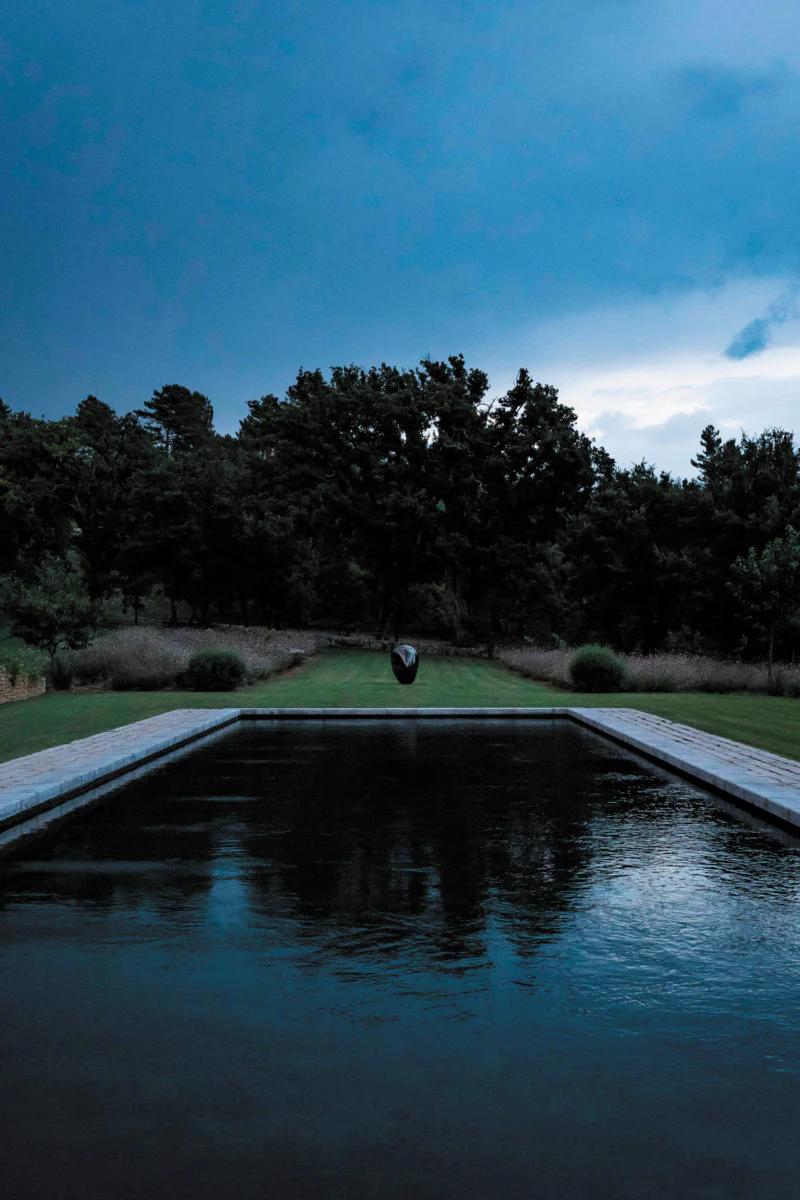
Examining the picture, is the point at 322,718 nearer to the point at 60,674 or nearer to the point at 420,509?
the point at 60,674

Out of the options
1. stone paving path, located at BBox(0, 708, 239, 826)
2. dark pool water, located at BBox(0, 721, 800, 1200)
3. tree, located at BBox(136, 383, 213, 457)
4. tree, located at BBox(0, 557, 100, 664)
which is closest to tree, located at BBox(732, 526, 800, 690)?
stone paving path, located at BBox(0, 708, 239, 826)

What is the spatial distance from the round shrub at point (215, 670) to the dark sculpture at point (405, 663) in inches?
181

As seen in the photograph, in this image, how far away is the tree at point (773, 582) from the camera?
2756cm

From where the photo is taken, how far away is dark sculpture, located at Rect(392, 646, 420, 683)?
1123 inches

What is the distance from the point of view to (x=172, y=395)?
96812 mm

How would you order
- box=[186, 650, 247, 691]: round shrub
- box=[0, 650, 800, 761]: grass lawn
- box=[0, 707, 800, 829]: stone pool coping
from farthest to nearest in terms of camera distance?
box=[186, 650, 247, 691]: round shrub → box=[0, 650, 800, 761]: grass lawn → box=[0, 707, 800, 829]: stone pool coping

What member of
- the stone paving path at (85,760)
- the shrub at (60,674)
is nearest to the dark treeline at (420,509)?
the shrub at (60,674)

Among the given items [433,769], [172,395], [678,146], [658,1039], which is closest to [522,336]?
[678,146]

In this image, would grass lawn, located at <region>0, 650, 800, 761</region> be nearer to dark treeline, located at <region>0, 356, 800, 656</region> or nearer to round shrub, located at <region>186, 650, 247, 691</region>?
round shrub, located at <region>186, 650, 247, 691</region>

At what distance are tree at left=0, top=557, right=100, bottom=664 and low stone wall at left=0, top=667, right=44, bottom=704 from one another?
5.32 metres

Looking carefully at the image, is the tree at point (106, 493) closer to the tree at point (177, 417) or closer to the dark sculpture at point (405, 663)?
the dark sculpture at point (405, 663)

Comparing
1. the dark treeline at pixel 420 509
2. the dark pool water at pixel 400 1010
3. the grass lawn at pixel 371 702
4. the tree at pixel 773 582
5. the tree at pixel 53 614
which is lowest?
the dark pool water at pixel 400 1010

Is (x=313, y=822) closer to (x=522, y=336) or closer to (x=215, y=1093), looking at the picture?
(x=215, y=1093)

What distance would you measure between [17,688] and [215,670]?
5254 mm
